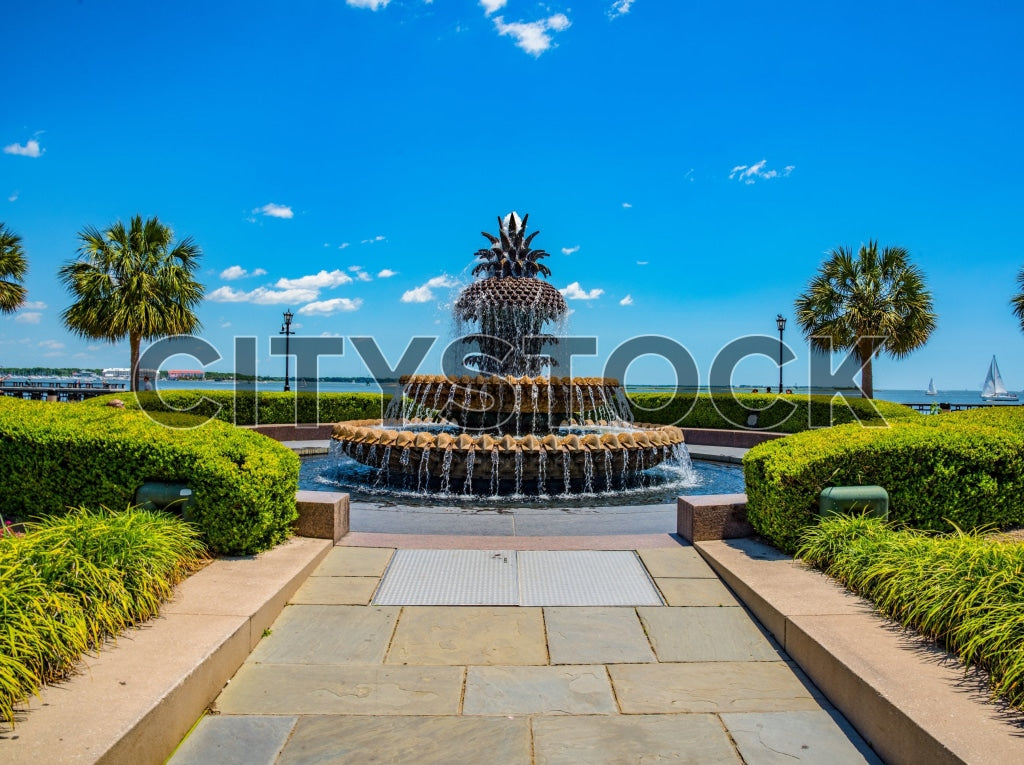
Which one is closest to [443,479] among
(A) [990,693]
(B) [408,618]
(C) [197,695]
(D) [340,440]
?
(D) [340,440]

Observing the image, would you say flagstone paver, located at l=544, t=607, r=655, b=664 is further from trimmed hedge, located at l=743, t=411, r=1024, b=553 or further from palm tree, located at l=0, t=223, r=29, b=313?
palm tree, located at l=0, t=223, r=29, b=313

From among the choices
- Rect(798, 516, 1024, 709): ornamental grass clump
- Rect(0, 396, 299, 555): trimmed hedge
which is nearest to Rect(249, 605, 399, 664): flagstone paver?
Rect(0, 396, 299, 555): trimmed hedge

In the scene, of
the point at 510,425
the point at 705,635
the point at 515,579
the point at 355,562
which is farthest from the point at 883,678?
the point at 510,425

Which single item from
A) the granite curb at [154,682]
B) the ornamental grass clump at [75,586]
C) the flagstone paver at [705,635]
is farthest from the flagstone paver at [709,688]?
the ornamental grass clump at [75,586]

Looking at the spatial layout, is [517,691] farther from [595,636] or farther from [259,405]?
[259,405]

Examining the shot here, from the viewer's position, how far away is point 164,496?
5434 millimetres

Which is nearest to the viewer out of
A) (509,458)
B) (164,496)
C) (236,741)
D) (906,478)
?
(236,741)

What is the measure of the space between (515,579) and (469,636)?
1.15 metres

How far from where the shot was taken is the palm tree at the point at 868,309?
71.2ft

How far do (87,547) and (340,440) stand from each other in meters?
6.71

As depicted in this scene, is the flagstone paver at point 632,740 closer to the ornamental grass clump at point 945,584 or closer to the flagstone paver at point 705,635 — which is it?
the flagstone paver at point 705,635

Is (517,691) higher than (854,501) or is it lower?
lower

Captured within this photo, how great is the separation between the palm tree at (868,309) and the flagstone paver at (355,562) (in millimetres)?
20785

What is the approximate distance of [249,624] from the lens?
4.01 meters
